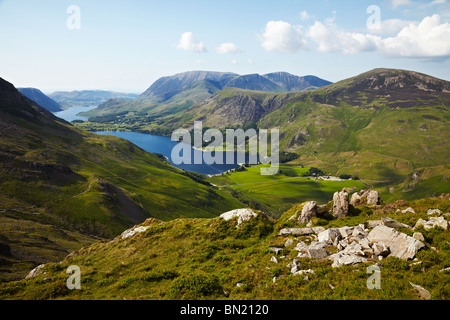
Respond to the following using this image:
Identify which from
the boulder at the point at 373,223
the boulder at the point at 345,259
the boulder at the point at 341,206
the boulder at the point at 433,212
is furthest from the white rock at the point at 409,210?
the boulder at the point at 345,259

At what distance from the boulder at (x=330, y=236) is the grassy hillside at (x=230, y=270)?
1.50 m

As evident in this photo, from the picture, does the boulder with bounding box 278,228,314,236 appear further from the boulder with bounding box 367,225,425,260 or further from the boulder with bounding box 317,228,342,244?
the boulder with bounding box 367,225,425,260

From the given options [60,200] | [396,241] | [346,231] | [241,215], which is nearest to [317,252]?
[346,231]

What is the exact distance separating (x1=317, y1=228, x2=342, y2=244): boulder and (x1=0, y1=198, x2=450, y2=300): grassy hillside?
1.50 m

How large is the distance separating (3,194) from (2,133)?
3372 inches

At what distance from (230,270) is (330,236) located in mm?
11388

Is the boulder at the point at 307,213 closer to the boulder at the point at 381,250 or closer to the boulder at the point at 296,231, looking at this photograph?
the boulder at the point at 296,231

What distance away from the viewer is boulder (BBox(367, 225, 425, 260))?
19.0 m

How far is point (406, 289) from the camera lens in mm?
15695

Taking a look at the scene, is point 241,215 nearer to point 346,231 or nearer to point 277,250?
point 277,250

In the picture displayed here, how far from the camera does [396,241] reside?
20.6m

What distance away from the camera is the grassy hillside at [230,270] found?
56.2 feet

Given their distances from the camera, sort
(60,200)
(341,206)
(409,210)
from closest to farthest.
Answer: (409,210) < (341,206) < (60,200)

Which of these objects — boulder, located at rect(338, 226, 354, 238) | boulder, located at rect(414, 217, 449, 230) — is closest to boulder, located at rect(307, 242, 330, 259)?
boulder, located at rect(338, 226, 354, 238)
